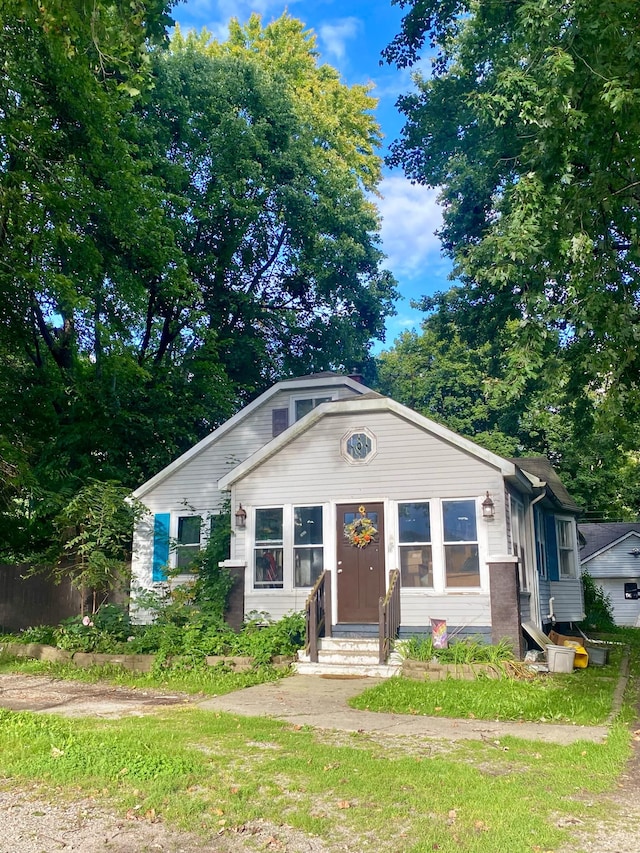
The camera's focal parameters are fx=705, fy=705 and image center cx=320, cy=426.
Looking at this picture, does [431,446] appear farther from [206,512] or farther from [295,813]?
[295,813]

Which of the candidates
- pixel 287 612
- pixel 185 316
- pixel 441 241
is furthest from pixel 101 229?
pixel 287 612

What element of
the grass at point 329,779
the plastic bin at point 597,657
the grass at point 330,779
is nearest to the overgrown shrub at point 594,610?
the plastic bin at point 597,657

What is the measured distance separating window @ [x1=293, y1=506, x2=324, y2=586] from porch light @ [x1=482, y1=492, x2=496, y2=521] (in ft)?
9.62

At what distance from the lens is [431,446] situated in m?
12.1

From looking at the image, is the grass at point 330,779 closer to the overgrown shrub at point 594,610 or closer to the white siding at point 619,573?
the overgrown shrub at point 594,610

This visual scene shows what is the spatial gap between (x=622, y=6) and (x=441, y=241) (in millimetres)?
11801

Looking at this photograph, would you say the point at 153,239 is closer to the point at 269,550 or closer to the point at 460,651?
the point at 269,550

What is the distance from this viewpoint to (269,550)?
505 inches

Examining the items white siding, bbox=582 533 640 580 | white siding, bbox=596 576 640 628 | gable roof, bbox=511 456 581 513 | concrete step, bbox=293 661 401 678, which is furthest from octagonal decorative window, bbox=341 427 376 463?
white siding, bbox=596 576 640 628

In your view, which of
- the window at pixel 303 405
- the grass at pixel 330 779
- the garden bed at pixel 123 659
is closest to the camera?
the grass at pixel 330 779

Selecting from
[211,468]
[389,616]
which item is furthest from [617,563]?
[389,616]

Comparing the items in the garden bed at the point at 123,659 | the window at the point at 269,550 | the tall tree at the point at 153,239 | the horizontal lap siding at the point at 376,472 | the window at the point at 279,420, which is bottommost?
the garden bed at the point at 123,659

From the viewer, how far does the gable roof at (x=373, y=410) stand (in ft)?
38.0

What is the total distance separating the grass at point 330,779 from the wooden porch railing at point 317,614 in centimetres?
423
